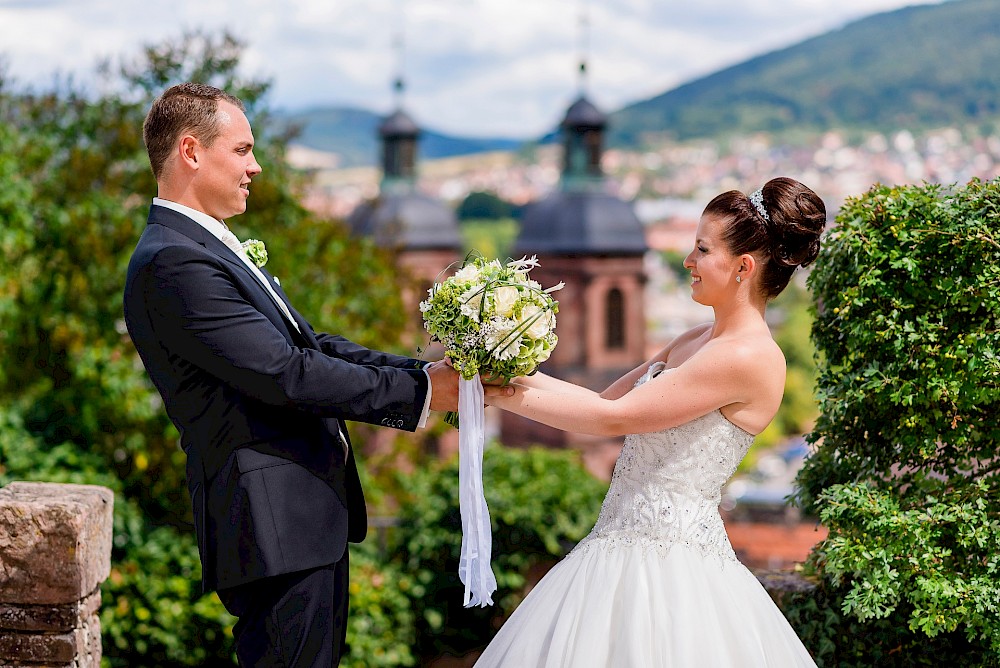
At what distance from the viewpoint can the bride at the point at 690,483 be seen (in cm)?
299

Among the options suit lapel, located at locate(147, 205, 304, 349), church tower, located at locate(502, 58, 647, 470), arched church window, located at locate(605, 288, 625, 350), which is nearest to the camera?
suit lapel, located at locate(147, 205, 304, 349)

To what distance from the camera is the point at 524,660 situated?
9.98ft

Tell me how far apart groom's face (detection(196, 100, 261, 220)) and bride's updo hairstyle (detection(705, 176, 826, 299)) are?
1.33 m

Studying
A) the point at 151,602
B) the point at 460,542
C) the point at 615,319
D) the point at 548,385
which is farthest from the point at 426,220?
the point at 548,385

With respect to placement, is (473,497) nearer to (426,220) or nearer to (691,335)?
(691,335)

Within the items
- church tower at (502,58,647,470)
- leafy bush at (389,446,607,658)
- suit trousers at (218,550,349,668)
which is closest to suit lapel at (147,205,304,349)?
suit trousers at (218,550,349,668)

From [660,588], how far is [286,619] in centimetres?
103

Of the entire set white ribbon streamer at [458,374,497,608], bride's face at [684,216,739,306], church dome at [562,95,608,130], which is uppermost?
church dome at [562,95,608,130]

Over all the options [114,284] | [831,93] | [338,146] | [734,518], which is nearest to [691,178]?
[831,93]

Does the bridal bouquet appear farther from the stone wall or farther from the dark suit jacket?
the stone wall

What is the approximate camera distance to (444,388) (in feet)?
10.3

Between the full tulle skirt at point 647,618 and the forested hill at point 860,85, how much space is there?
8977 cm

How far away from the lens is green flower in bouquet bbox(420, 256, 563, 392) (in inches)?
119

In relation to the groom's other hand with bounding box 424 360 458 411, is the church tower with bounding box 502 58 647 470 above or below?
above
